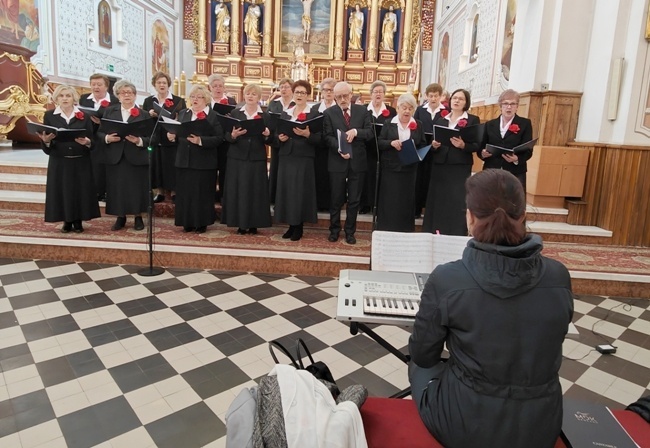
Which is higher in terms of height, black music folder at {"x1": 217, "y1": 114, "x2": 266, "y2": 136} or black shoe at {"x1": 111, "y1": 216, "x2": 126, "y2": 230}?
black music folder at {"x1": 217, "y1": 114, "x2": 266, "y2": 136}

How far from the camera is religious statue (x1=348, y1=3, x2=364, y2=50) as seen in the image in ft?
49.0

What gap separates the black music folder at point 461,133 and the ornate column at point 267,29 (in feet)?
37.2

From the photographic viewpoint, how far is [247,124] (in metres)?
4.84

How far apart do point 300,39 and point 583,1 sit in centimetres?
1000

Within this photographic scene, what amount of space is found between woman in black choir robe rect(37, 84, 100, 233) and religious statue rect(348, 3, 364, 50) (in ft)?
37.3

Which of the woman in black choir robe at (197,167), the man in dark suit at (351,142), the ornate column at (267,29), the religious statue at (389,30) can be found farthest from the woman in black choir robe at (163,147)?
the religious statue at (389,30)

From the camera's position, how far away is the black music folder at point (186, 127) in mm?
4754

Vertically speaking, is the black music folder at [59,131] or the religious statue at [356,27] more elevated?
the religious statue at [356,27]

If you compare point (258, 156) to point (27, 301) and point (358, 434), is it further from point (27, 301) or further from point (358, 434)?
point (358, 434)

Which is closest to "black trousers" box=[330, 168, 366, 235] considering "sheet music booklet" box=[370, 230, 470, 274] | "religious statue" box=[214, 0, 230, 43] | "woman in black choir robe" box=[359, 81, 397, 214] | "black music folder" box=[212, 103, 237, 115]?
"woman in black choir robe" box=[359, 81, 397, 214]

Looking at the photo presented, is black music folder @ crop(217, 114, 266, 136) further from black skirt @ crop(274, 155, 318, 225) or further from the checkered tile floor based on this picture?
the checkered tile floor

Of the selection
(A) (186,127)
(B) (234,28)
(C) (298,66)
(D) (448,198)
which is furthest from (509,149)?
(B) (234,28)

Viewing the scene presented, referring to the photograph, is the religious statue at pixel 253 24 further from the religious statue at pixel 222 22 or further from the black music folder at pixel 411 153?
the black music folder at pixel 411 153

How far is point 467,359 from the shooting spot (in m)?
1.52
